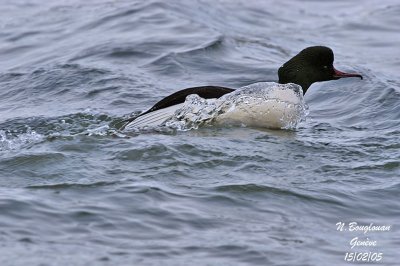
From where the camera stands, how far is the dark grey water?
6109mm

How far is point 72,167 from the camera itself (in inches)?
293

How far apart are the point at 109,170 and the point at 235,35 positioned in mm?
7887

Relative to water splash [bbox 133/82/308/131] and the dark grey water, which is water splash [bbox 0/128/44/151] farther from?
water splash [bbox 133/82/308/131]

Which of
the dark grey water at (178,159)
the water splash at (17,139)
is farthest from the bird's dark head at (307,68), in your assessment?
the water splash at (17,139)

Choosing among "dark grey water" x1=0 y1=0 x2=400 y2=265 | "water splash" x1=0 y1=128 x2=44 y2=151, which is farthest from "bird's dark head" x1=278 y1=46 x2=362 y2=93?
"water splash" x1=0 y1=128 x2=44 y2=151

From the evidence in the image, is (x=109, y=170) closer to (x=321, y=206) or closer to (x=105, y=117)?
(x=321, y=206)

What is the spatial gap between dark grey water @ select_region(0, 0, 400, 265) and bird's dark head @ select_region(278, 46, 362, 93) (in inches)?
19.5

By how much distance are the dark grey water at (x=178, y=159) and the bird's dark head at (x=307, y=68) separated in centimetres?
50

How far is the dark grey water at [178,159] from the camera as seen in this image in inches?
241

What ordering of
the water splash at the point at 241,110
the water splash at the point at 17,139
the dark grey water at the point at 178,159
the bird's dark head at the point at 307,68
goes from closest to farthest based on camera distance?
the dark grey water at the point at 178,159
the water splash at the point at 17,139
the water splash at the point at 241,110
the bird's dark head at the point at 307,68

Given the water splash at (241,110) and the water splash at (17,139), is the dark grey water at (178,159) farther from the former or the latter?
the water splash at (241,110)

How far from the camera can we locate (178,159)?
7.78m

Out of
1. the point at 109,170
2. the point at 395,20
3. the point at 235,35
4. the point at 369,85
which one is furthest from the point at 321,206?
the point at 395,20

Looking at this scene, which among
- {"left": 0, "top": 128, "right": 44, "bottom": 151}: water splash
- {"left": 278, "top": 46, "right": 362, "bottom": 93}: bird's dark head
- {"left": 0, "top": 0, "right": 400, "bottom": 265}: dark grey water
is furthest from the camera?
{"left": 278, "top": 46, "right": 362, "bottom": 93}: bird's dark head
